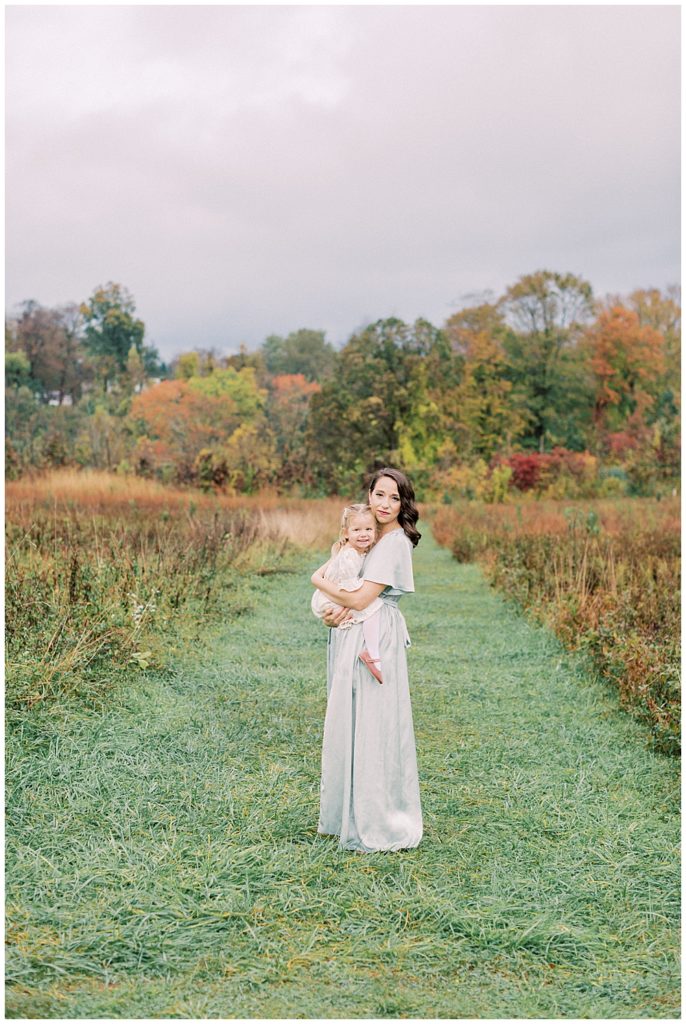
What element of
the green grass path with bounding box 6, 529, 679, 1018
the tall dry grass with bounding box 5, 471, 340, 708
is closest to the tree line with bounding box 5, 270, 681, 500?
the tall dry grass with bounding box 5, 471, 340, 708

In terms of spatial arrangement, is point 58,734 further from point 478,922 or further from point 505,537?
point 505,537

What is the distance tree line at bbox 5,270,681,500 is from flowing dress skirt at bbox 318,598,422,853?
1871cm

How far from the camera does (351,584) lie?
12.0 feet

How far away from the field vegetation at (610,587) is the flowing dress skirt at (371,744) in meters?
2.05

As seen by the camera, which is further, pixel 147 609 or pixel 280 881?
pixel 147 609

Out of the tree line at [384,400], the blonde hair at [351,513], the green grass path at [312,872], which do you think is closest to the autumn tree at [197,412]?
the tree line at [384,400]

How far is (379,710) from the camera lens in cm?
368

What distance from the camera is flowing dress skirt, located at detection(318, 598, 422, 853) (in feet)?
12.1

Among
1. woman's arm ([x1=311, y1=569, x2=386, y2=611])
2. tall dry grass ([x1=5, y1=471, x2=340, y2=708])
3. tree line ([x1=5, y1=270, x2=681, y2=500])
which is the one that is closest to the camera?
woman's arm ([x1=311, y1=569, x2=386, y2=611])

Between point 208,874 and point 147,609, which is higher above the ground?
point 147,609

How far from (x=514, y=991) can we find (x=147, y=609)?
181 inches

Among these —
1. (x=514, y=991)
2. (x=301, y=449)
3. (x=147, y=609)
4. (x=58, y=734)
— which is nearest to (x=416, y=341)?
(x=301, y=449)

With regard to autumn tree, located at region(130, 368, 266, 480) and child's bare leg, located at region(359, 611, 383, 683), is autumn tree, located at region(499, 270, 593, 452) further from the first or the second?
child's bare leg, located at region(359, 611, 383, 683)

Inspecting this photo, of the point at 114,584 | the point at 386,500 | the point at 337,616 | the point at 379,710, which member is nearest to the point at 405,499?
the point at 386,500
